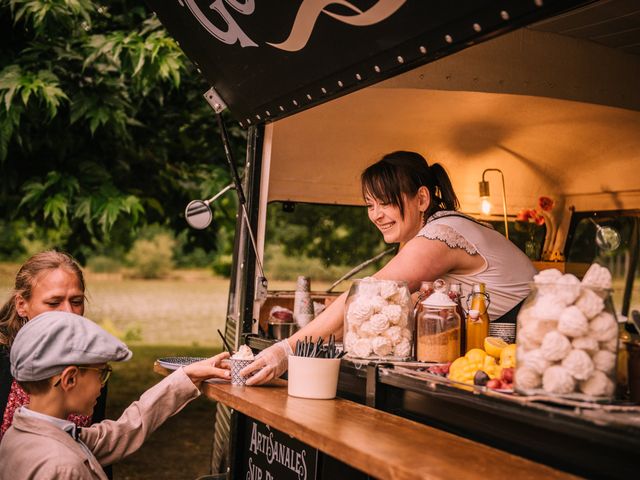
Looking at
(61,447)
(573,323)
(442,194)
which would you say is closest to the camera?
(573,323)

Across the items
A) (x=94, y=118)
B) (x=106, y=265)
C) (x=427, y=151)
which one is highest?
(x=106, y=265)

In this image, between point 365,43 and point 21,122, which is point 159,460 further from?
point 365,43

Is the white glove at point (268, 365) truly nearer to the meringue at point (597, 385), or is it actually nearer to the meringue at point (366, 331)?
the meringue at point (366, 331)

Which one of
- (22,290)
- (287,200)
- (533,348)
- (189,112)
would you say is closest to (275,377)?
(22,290)

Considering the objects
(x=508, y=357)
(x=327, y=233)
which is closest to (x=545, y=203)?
(x=327, y=233)

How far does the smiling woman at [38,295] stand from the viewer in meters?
3.17

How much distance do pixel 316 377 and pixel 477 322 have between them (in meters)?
0.65

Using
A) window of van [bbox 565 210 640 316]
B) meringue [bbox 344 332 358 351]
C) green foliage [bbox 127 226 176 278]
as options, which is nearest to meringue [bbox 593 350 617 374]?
meringue [bbox 344 332 358 351]

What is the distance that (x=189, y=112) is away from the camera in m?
7.03

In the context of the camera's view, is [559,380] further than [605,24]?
No

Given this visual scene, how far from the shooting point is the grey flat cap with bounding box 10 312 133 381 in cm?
237

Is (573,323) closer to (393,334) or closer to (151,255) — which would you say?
(393,334)

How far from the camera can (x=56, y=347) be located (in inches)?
93.7

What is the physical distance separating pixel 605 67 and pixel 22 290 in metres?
3.39
